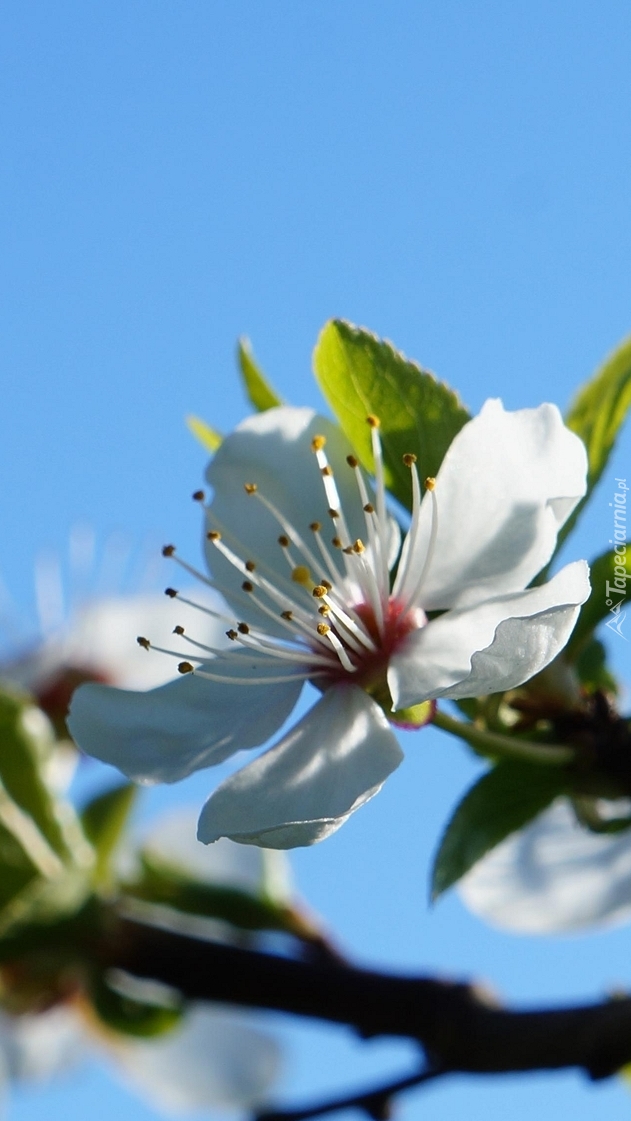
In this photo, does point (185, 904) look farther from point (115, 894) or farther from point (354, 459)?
point (354, 459)

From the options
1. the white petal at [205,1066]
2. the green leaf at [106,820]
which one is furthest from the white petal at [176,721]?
the white petal at [205,1066]

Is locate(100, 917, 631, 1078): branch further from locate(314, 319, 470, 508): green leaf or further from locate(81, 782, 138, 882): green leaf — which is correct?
locate(314, 319, 470, 508): green leaf

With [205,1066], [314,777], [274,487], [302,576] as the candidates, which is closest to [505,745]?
[314,777]

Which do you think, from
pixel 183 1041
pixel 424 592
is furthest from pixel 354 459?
pixel 183 1041

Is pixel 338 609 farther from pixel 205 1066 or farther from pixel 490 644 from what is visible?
pixel 205 1066

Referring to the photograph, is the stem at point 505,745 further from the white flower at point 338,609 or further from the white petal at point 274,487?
the white petal at point 274,487
